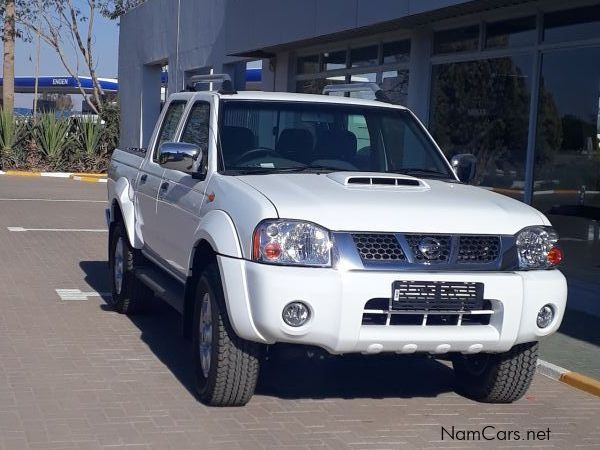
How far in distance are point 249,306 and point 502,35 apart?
7.59m

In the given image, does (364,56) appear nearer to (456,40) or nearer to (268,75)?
(456,40)

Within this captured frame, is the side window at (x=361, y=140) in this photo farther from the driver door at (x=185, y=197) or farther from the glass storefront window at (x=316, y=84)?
the glass storefront window at (x=316, y=84)

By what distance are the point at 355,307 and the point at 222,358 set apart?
0.90 metres

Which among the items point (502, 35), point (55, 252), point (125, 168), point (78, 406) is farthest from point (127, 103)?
point (78, 406)

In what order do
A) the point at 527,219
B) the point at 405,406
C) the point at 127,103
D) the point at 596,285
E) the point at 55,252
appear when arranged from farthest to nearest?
the point at 127,103 → the point at 55,252 → the point at 596,285 → the point at 405,406 → the point at 527,219

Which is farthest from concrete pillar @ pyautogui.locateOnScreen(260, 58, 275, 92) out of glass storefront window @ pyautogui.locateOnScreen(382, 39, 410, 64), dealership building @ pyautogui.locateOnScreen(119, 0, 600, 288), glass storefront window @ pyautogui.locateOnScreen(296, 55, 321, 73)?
glass storefront window @ pyautogui.locateOnScreen(382, 39, 410, 64)

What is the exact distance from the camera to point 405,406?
6.59 metres

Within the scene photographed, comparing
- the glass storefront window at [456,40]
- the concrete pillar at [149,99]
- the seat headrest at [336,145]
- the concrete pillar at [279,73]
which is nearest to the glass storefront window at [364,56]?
the glass storefront window at [456,40]

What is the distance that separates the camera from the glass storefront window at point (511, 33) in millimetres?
11656

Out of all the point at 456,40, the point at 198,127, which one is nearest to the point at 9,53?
the point at 456,40

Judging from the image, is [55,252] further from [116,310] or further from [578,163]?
[578,163]

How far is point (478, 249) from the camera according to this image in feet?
19.7

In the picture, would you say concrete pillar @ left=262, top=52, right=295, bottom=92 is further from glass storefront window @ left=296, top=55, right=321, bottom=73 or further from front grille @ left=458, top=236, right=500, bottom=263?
front grille @ left=458, top=236, right=500, bottom=263

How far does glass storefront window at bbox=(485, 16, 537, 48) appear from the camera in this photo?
1166 centimetres
